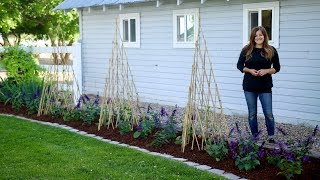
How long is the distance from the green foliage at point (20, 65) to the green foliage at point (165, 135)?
5956 mm

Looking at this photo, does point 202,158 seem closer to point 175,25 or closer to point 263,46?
point 263,46

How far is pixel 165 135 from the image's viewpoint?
693 cm

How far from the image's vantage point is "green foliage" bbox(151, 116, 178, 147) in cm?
687

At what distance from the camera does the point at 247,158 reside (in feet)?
18.2

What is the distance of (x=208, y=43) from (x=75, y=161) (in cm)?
515

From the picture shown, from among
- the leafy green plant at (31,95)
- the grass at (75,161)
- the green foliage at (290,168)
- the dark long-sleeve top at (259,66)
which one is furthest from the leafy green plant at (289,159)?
the leafy green plant at (31,95)

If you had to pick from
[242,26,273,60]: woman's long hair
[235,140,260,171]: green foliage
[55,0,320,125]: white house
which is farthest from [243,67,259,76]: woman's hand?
[55,0,320,125]: white house

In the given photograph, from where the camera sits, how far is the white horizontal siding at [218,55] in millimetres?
8555

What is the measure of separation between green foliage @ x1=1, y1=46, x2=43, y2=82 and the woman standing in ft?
22.7

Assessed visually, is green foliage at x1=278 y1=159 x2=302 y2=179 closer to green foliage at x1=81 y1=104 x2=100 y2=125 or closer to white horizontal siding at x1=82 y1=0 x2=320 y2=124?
white horizontal siding at x1=82 y1=0 x2=320 y2=124

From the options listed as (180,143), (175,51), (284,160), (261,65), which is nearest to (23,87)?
(175,51)

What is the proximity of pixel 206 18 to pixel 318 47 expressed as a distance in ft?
9.34

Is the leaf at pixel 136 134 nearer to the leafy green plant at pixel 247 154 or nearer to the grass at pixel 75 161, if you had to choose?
the grass at pixel 75 161

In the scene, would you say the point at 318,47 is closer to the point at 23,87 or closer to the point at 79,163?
the point at 79,163
